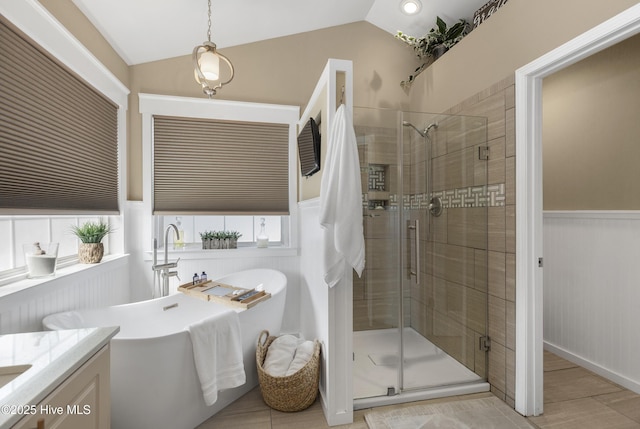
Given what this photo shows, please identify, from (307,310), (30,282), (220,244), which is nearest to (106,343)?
(30,282)

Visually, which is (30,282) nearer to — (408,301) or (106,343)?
(106,343)

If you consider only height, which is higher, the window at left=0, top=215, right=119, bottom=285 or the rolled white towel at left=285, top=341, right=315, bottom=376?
the window at left=0, top=215, right=119, bottom=285

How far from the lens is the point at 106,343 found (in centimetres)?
110

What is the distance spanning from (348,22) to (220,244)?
2.62 m

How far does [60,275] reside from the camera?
180 cm

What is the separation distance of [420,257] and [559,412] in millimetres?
1233

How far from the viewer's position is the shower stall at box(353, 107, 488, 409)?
213cm

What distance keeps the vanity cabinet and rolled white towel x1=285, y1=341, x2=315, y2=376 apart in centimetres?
112

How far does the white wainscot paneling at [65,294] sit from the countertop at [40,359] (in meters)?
0.51

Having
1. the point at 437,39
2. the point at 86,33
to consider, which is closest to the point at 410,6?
the point at 437,39

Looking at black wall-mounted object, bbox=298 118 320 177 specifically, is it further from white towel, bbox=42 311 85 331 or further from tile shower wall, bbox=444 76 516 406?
white towel, bbox=42 311 85 331

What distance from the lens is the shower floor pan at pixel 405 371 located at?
2080 mm

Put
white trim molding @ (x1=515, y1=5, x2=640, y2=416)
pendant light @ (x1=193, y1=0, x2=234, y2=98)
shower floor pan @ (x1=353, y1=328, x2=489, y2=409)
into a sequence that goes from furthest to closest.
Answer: shower floor pan @ (x1=353, y1=328, x2=489, y2=409), pendant light @ (x1=193, y1=0, x2=234, y2=98), white trim molding @ (x1=515, y1=5, x2=640, y2=416)

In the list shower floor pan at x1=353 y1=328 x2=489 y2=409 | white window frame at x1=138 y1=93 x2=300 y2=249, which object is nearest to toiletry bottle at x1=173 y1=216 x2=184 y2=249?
white window frame at x1=138 y1=93 x2=300 y2=249
